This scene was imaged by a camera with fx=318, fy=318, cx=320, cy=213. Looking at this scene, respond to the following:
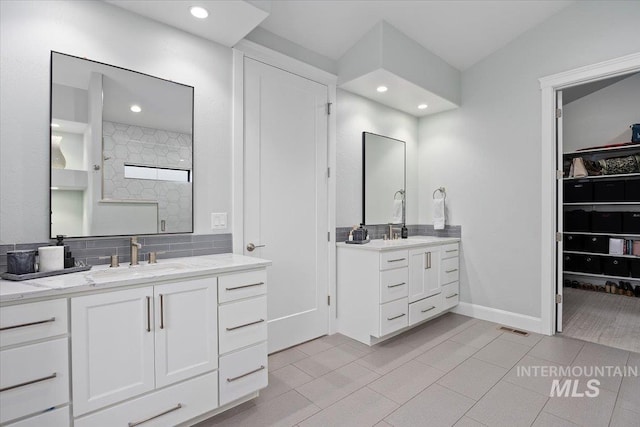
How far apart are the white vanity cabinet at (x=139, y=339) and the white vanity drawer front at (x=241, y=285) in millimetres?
51

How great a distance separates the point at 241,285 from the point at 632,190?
18.2ft

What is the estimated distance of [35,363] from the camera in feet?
4.39

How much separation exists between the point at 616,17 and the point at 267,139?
3269mm

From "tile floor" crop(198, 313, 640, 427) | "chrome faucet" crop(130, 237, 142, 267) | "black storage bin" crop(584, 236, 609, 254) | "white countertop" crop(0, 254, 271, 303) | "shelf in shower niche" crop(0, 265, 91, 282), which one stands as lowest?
"tile floor" crop(198, 313, 640, 427)

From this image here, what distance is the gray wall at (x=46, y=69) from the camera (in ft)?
5.55

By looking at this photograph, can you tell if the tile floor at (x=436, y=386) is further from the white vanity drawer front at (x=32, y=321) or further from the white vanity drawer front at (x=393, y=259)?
the white vanity drawer front at (x=32, y=321)

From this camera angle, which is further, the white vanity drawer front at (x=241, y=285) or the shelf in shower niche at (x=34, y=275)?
the white vanity drawer front at (x=241, y=285)

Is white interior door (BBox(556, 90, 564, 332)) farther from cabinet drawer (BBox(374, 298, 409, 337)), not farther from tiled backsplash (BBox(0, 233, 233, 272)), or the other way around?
tiled backsplash (BBox(0, 233, 233, 272))

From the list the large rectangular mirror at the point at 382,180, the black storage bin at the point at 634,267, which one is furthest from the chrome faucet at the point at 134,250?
the black storage bin at the point at 634,267

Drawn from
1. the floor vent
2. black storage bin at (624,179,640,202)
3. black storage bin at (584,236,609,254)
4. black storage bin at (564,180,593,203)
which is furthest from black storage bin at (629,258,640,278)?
the floor vent

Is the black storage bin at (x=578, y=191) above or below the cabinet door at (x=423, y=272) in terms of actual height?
above

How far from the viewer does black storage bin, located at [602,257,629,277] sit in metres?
4.61

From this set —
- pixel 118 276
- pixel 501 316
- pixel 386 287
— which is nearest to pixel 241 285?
pixel 118 276

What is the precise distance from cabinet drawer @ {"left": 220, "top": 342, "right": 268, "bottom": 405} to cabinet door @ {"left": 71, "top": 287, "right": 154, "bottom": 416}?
411 millimetres
